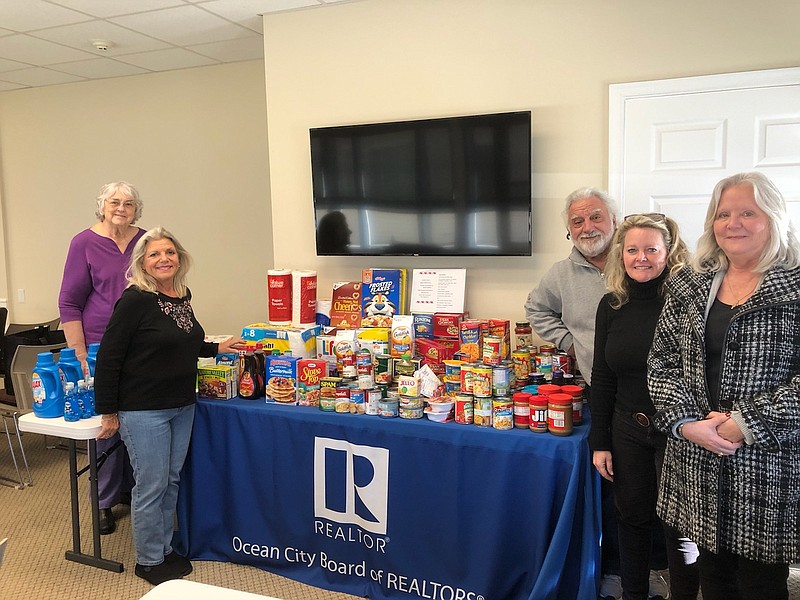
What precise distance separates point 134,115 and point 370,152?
2.40 metres

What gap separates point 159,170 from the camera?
4789 millimetres

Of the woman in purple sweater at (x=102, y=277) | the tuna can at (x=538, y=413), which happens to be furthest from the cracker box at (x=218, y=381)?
the tuna can at (x=538, y=413)

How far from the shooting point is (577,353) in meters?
2.45

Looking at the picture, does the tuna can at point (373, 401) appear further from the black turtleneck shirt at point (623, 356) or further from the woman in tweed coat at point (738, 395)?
the woman in tweed coat at point (738, 395)

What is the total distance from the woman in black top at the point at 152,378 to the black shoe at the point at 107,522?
52 cm

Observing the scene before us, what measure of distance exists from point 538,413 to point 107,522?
87.1 inches

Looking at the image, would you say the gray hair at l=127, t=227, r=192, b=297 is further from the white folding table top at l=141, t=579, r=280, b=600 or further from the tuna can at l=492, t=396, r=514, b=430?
the white folding table top at l=141, t=579, r=280, b=600

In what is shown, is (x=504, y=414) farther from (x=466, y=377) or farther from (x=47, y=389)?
(x=47, y=389)

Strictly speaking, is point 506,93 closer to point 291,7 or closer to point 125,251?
point 291,7

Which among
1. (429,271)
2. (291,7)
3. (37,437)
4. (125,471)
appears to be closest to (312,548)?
(125,471)

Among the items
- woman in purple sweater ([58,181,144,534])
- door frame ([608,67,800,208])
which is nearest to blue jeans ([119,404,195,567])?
woman in purple sweater ([58,181,144,534])

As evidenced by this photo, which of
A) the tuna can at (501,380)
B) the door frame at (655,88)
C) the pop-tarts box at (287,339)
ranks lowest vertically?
the tuna can at (501,380)

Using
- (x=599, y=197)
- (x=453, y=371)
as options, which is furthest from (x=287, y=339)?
(x=599, y=197)

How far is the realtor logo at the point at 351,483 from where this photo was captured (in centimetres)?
249
